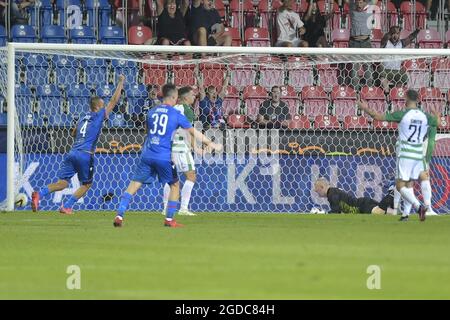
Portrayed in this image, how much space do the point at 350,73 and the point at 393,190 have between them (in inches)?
116

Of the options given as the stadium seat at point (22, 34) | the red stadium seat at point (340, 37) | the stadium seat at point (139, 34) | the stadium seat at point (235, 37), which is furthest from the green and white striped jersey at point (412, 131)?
the stadium seat at point (22, 34)

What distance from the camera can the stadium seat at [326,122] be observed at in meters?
21.9

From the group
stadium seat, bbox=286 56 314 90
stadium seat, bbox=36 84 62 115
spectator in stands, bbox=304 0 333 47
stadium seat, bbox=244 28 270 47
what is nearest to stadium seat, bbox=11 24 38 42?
stadium seat, bbox=36 84 62 115

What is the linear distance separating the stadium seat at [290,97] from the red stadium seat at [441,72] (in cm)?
253

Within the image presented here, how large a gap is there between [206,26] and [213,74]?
1.78 m

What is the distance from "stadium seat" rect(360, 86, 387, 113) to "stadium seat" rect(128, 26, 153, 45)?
469cm

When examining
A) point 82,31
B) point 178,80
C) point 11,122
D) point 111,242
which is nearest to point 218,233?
point 111,242

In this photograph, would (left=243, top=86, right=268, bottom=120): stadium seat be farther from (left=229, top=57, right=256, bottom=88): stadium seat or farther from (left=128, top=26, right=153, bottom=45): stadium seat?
(left=128, top=26, right=153, bottom=45): stadium seat

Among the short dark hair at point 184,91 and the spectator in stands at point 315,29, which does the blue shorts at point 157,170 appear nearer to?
the short dark hair at point 184,91

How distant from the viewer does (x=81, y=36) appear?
24672 mm

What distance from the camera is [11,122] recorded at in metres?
20.4

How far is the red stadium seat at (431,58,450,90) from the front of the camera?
22.6 meters

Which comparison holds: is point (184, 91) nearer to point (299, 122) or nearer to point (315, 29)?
point (299, 122)

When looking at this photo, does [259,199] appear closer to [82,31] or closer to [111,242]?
[82,31]
